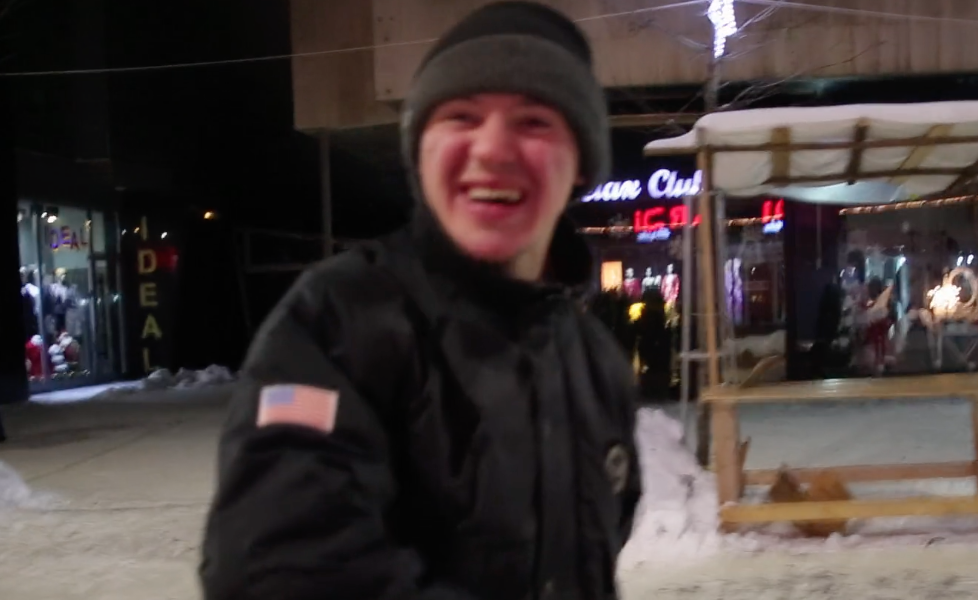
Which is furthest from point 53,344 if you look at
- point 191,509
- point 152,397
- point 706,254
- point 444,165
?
point 444,165

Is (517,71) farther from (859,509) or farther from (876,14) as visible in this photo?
(876,14)

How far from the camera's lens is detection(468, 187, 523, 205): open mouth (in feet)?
4.30

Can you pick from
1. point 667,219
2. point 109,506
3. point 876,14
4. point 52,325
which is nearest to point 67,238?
point 52,325

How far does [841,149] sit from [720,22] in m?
2.75

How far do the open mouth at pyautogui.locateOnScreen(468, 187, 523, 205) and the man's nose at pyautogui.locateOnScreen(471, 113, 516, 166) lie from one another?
1.5 inches

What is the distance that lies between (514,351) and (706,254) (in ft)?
15.8

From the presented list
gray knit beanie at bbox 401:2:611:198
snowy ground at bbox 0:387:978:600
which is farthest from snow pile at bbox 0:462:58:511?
gray knit beanie at bbox 401:2:611:198

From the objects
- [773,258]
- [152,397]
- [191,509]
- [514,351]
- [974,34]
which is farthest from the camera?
[152,397]

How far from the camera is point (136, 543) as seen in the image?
233 inches

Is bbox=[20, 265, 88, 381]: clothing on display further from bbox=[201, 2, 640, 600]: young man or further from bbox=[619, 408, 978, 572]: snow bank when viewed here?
bbox=[201, 2, 640, 600]: young man

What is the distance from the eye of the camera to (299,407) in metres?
1.06

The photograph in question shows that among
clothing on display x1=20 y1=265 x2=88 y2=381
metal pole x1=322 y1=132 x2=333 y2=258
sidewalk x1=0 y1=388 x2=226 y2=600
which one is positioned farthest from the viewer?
clothing on display x1=20 y1=265 x2=88 y2=381

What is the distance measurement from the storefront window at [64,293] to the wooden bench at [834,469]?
12.9m

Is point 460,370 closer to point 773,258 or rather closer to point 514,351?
point 514,351
